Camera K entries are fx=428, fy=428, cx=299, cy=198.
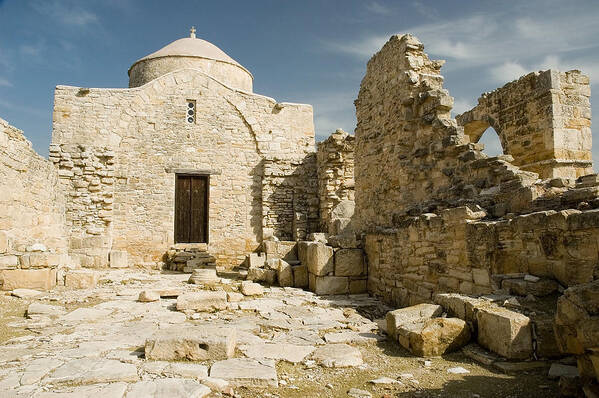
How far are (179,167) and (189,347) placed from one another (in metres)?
9.38

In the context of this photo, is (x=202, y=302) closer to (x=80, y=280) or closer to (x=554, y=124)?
(x=80, y=280)

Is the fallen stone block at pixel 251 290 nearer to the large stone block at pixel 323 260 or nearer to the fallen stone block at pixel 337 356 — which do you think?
the large stone block at pixel 323 260

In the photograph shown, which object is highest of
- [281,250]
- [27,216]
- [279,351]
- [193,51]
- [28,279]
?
[193,51]

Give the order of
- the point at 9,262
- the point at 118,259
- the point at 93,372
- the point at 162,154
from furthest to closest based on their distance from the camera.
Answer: the point at 162,154 → the point at 118,259 → the point at 9,262 → the point at 93,372

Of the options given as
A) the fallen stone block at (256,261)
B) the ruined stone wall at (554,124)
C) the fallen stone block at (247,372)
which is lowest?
the fallen stone block at (247,372)

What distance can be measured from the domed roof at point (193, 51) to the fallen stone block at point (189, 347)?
46.6 feet

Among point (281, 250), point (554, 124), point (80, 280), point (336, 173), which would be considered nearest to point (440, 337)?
point (281, 250)

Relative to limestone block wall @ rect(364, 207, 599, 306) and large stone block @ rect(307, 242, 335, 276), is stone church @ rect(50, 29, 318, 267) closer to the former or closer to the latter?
large stone block @ rect(307, 242, 335, 276)

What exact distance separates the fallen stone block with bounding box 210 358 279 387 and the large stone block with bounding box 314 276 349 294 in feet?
13.2

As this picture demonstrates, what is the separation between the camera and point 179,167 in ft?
41.2

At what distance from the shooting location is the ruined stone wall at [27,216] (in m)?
7.39

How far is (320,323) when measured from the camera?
5.54m

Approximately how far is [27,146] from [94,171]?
7.86 feet

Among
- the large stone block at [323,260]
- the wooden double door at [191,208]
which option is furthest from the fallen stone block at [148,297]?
the wooden double door at [191,208]
